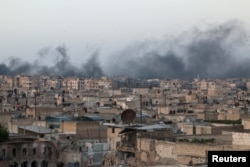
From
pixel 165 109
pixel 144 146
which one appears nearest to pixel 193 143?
pixel 144 146

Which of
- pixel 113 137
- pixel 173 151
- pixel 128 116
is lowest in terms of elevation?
pixel 173 151

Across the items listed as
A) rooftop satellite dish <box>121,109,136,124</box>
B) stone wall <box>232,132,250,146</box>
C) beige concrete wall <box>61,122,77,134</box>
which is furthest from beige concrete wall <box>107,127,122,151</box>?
stone wall <box>232,132,250,146</box>

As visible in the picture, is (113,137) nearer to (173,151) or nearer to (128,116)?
(128,116)

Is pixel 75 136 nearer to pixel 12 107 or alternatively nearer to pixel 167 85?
pixel 12 107

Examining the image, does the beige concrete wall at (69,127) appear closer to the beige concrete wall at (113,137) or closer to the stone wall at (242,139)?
the beige concrete wall at (113,137)

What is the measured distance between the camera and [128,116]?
3234 cm

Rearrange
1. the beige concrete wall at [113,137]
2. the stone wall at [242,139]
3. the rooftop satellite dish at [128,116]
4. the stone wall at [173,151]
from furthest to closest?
1. the beige concrete wall at [113,137]
2. the rooftop satellite dish at [128,116]
3. the stone wall at [242,139]
4. the stone wall at [173,151]

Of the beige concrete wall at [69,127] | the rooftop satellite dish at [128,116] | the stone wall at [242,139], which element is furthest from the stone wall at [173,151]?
the beige concrete wall at [69,127]

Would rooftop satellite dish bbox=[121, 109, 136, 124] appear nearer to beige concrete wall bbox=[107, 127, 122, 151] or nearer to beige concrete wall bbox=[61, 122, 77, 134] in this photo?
beige concrete wall bbox=[107, 127, 122, 151]

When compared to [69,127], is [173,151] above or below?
below

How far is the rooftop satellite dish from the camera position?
31.9 metres

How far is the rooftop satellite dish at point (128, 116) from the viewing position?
105 ft

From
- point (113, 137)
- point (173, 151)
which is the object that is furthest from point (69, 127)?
point (173, 151)

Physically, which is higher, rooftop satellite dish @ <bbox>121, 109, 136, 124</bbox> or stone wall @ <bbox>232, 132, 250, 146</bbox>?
rooftop satellite dish @ <bbox>121, 109, 136, 124</bbox>
